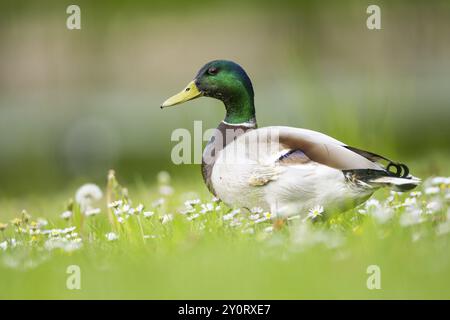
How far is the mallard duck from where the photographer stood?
3398 millimetres

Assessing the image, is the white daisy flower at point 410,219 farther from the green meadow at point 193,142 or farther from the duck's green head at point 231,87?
the duck's green head at point 231,87

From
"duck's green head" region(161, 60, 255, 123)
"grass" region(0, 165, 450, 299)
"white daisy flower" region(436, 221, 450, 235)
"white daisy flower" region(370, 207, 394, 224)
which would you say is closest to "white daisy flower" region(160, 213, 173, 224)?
"grass" region(0, 165, 450, 299)

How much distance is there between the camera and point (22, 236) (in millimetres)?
3967

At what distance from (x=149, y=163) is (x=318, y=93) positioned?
14.0 ft

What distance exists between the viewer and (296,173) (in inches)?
134

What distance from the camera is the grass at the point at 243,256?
8.73ft

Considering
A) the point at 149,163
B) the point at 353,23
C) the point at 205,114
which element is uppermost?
the point at 353,23

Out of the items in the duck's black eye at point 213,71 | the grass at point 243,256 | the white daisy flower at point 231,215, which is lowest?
the grass at point 243,256

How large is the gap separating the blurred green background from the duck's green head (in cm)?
218

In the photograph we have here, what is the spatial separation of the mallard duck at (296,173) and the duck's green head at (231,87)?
0.39m

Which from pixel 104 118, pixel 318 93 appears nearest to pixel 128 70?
pixel 104 118

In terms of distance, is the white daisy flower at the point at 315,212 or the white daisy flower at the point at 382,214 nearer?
the white daisy flower at the point at 382,214

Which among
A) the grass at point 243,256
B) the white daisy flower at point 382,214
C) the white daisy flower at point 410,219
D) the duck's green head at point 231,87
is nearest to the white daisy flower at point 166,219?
the grass at point 243,256
